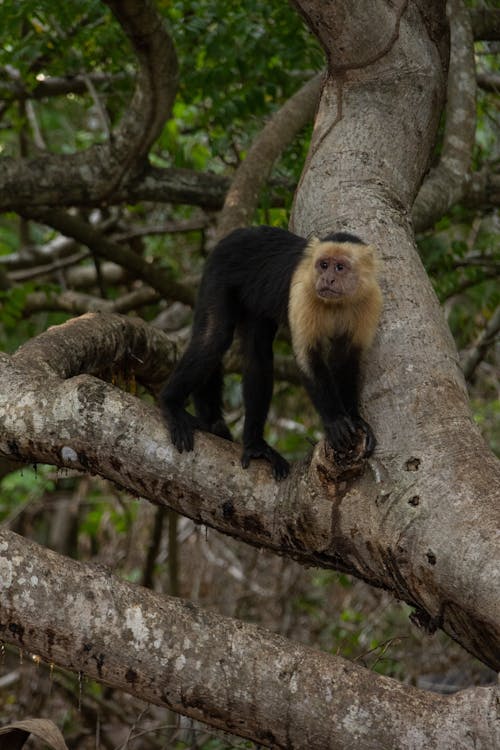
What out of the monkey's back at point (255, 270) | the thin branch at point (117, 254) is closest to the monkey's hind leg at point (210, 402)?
the monkey's back at point (255, 270)

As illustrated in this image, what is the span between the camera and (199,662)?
2.43 m

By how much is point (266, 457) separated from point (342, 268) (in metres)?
0.74

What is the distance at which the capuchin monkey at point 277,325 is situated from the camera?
3.21 m

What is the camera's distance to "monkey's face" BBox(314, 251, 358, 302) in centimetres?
331

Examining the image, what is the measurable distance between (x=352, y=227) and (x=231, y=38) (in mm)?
2190

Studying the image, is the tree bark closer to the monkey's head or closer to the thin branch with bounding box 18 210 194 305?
the monkey's head

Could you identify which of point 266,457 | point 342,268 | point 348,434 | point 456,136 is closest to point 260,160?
point 456,136

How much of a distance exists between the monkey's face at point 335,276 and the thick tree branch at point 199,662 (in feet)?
4.51

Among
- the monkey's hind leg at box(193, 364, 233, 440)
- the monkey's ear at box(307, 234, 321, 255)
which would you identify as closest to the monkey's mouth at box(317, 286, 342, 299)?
the monkey's ear at box(307, 234, 321, 255)

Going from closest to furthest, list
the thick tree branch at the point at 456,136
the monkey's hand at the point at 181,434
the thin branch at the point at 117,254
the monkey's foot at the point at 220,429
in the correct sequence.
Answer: the monkey's hand at the point at 181,434, the monkey's foot at the point at 220,429, the thick tree branch at the point at 456,136, the thin branch at the point at 117,254

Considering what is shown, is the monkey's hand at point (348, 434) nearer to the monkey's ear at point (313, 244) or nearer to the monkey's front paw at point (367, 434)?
the monkey's front paw at point (367, 434)

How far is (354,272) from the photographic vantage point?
335cm

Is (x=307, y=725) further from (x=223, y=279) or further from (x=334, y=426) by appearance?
(x=223, y=279)

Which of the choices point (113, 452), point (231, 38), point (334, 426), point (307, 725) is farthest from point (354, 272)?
point (231, 38)
